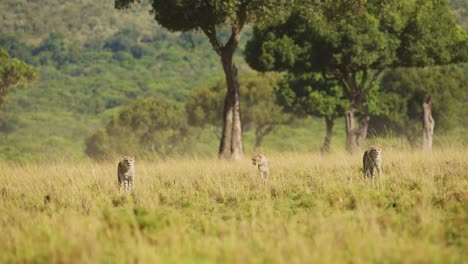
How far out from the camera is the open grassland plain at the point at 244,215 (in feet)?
25.4

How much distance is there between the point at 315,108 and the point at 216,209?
4416cm

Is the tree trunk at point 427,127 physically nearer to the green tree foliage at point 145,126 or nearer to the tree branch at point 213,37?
the tree branch at point 213,37

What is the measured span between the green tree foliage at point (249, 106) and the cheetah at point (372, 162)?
227ft

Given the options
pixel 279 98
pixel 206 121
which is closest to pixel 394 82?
pixel 279 98

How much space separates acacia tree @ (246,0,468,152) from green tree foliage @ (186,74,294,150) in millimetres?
50266

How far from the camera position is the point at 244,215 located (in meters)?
11.0

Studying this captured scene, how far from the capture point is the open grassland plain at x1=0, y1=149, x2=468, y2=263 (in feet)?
25.4

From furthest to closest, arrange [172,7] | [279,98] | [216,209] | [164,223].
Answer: [279,98]
[172,7]
[216,209]
[164,223]

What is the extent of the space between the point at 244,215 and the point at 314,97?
148 ft

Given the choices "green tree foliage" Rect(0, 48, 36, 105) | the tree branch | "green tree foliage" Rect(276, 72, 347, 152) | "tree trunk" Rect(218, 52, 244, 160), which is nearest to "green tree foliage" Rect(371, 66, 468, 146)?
"green tree foliage" Rect(276, 72, 347, 152)

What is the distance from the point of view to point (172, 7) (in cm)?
2448

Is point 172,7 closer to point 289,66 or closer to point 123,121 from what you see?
point 289,66

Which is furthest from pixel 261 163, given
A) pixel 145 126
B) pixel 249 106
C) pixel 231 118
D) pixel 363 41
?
pixel 145 126

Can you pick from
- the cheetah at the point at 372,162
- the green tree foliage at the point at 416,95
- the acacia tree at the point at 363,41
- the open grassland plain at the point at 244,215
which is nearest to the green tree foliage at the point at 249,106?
the green tree foliage at the point at 416,95
